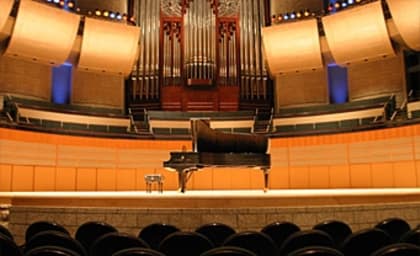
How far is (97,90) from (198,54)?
2570mm

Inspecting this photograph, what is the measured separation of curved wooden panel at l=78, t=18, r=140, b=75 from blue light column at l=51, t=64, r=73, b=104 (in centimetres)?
95

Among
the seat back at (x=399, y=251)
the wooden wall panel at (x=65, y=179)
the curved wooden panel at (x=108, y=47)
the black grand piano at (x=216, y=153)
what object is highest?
the curved wooden panel at (x=108, y=47)

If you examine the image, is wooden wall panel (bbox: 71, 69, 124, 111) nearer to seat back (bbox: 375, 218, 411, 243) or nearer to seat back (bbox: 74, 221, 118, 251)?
seat back (bbox: 74, 221, 118, 251)

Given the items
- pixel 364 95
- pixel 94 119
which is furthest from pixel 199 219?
pixel 364 95

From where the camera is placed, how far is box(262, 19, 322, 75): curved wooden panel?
1128cm

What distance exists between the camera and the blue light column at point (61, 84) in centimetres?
1164

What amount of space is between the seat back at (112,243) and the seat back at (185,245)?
0.40 ft

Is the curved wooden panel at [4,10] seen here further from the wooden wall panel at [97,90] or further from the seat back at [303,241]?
the seat back at [303,241]

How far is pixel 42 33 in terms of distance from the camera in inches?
402

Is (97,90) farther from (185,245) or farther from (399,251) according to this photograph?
(399,251)

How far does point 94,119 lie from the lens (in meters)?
10.7

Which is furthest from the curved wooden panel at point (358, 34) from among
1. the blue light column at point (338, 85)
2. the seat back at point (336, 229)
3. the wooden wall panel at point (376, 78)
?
the seat back at point (336, 229)

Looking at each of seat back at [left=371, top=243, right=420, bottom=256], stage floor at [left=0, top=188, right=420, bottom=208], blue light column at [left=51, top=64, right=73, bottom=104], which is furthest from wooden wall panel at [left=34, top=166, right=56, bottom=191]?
seat back at [left=371, top=243, right=420, bottom=256]

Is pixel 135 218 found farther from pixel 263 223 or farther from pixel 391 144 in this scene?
pixel 391 144
